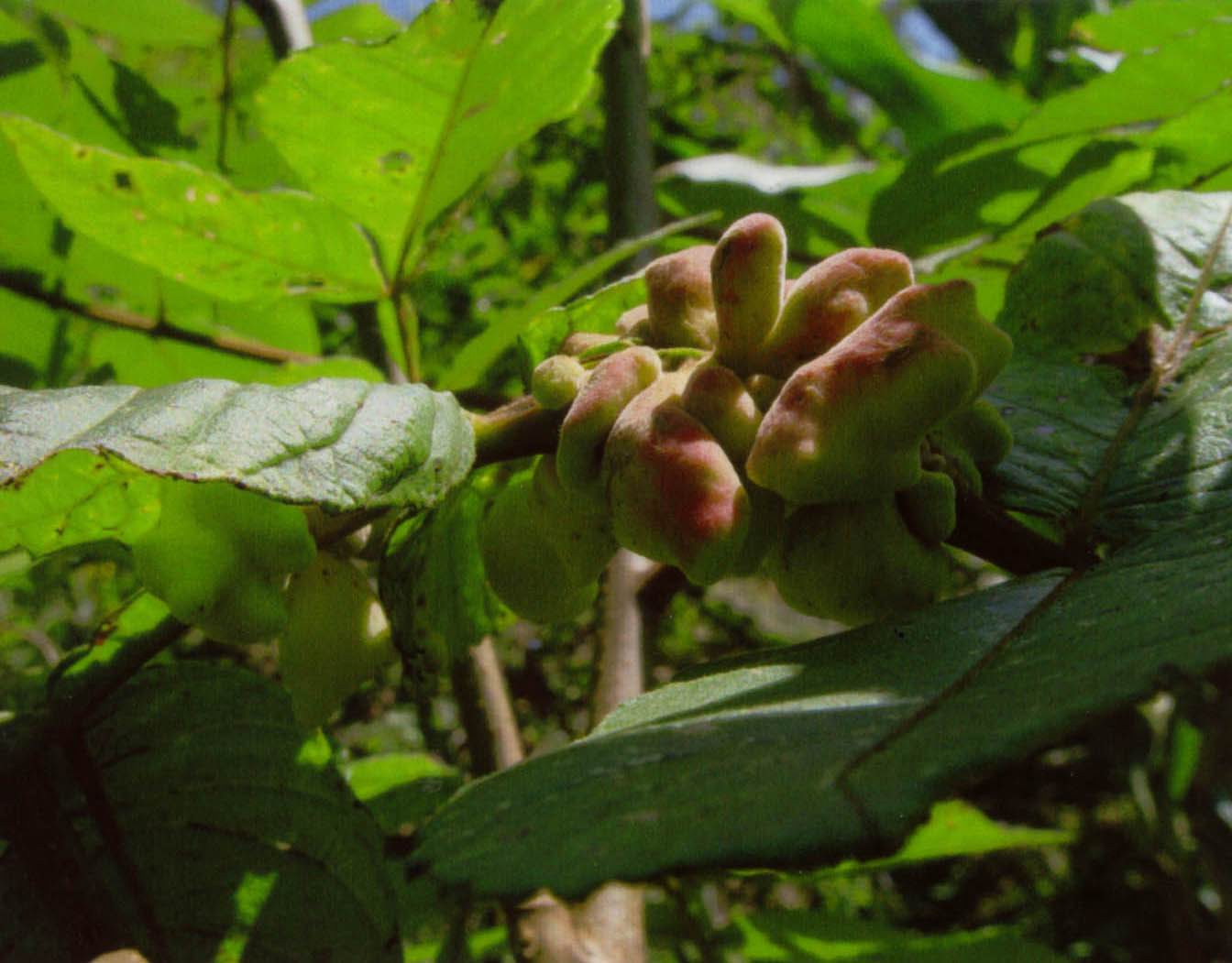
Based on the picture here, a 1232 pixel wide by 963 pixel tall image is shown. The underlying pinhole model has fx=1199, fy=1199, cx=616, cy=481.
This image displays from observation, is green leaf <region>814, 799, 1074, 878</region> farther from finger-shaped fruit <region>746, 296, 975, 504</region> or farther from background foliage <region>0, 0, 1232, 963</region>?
finger-shaped fruit <region>746, 296, 975, 504</region>

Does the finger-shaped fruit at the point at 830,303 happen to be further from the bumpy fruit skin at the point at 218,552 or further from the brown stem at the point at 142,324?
the brown stem at the point at 142,324

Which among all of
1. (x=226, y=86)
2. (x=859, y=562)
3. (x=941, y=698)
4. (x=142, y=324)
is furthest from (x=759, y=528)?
(x=226, y=86)

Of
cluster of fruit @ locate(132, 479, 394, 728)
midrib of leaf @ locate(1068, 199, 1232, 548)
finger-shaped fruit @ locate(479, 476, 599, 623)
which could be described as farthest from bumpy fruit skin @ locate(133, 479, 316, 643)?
midrib of leaf @ locate(1068, 199, 1232, 548)

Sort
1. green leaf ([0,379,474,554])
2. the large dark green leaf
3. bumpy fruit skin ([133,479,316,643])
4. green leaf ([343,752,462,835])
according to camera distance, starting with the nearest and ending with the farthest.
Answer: the large dark green leaf → green leaf ([0,379,474,554]) → bumpy fruit skin ([133,479,316,643]) → green leaf ([343,752,462,835])

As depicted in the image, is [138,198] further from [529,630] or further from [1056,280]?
[529,630]

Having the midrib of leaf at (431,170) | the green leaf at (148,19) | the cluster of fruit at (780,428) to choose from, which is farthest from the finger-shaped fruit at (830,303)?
the green leaf at (148,19)

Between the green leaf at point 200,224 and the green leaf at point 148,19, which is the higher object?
the green leaf at point 148,19
